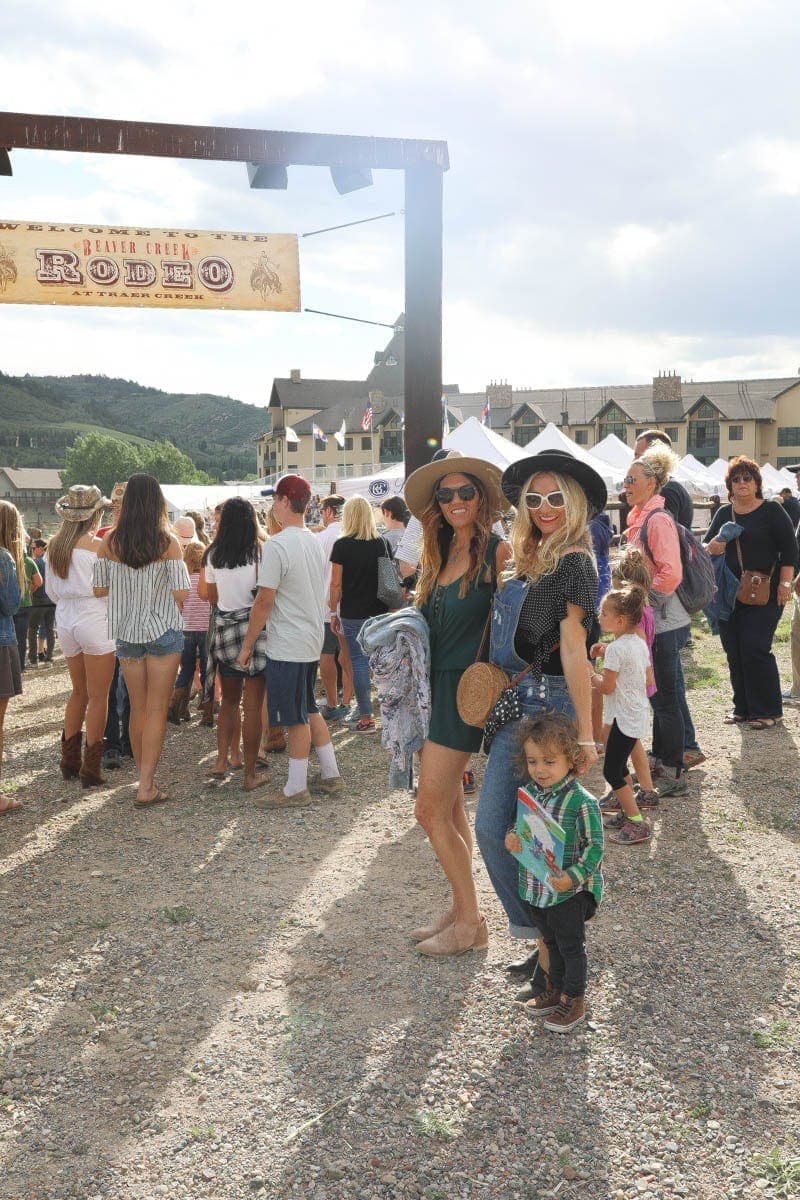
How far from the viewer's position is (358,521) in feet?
22.8

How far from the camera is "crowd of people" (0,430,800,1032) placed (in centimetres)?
289

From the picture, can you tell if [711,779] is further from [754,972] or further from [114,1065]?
[114,1065]

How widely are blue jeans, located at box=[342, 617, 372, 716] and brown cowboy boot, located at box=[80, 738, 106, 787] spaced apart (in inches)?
82.2

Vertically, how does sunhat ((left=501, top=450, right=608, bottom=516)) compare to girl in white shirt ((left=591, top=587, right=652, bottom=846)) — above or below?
above

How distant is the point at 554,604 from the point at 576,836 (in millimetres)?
727

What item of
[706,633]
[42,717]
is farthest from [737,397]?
[42,717]

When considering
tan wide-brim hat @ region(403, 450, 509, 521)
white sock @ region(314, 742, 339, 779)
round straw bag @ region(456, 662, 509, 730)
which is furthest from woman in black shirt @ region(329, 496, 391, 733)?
round straw bag @ region(456, 662, 509, 730)

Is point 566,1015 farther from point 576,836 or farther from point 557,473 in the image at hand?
point 557,473

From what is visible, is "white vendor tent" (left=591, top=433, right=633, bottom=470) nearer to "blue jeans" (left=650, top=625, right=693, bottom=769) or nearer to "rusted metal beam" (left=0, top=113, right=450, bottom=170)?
"rusted metal beam" (left=0, top=113, right=450, bottom=170)

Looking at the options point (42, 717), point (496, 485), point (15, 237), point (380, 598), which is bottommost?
point (42, 717)

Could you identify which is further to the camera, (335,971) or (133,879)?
(133,879)

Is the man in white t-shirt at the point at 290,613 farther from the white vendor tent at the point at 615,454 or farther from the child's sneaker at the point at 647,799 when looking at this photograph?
the white vendor tent at the point at 615,454

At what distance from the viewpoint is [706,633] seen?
1224 centimetres

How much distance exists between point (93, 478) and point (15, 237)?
342 ft
